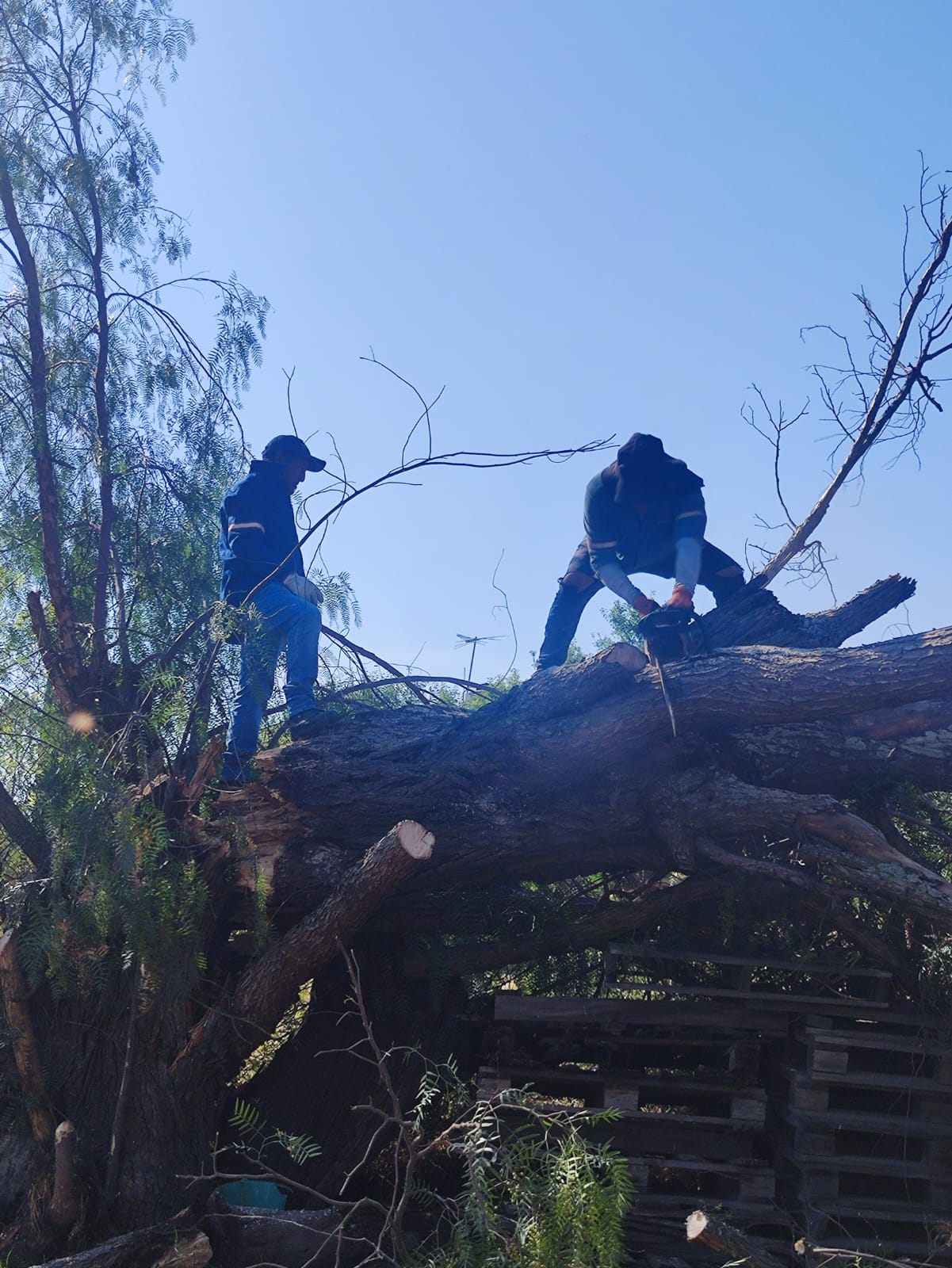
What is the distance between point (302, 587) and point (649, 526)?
185 centimetres

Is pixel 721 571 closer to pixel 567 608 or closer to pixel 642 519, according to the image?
pixel 642 519

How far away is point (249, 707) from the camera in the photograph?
5.31 meters

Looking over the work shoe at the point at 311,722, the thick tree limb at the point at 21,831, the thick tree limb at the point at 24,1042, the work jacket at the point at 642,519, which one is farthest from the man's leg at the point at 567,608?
the thick tree limb at the point at 24,1042

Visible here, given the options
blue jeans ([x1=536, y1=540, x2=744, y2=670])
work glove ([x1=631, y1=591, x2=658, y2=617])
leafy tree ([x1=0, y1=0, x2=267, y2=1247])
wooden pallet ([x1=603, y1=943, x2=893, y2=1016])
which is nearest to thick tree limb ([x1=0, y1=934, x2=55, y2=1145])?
leafy tree ([x1=0, y1=0, x2=267, y2=1247])

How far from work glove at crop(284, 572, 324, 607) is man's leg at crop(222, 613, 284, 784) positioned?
0.36 m

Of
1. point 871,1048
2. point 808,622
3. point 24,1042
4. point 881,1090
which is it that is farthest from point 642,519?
point 24,1042

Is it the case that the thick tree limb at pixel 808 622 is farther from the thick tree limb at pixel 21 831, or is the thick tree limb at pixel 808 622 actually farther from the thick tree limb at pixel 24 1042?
the thick tree limb at pixel 24 1042

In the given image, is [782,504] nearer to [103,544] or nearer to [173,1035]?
[103,544]

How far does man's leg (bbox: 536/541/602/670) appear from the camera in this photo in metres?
5.99

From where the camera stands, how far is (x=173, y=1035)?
187 inches

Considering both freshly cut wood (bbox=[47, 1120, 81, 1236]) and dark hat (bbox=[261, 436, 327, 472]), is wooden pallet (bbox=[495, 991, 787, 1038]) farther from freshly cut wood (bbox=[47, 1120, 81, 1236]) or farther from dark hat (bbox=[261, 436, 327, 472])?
dark hat (bbox=[261, 436, 327, 472])

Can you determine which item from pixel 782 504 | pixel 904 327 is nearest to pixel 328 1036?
pixel 782 504

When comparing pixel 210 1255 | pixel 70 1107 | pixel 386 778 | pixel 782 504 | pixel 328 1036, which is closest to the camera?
pixel 210 1255

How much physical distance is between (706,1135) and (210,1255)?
2279mm
